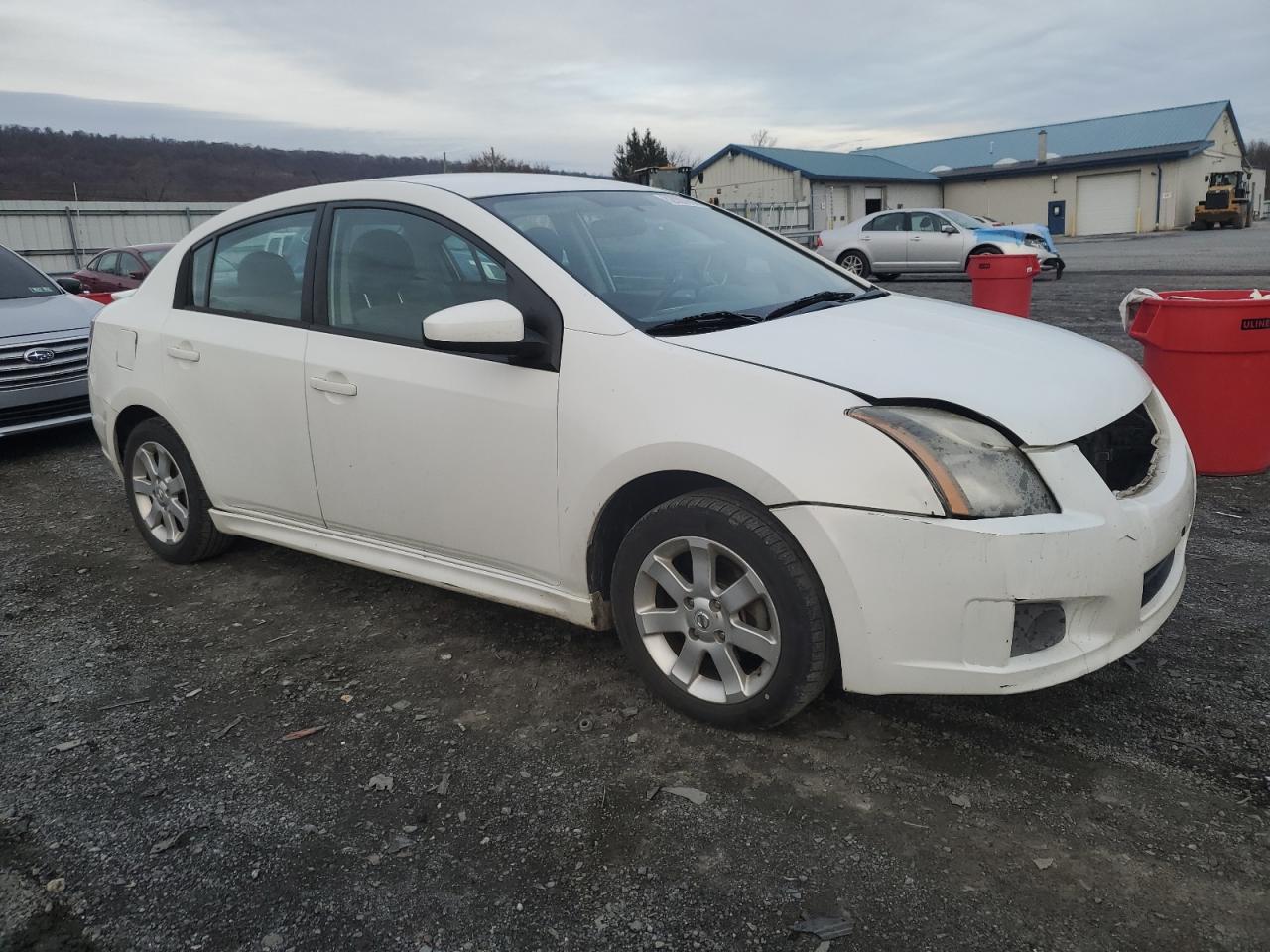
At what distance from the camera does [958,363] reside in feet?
9.18

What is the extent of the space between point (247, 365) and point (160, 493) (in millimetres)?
1100

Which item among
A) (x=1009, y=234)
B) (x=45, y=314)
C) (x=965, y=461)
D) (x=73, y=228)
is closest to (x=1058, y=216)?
(x=1009, y=234)

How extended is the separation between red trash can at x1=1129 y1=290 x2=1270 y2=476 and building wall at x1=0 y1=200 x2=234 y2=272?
2177 cm

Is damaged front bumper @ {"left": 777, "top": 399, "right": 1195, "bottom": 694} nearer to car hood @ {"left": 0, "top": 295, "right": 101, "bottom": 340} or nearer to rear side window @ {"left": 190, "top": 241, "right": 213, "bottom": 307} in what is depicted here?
rear side window @ {"left": 190, "top": 241, "right": 213, "bottom": 307}

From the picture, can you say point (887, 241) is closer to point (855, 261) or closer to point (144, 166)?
point (855, 261)

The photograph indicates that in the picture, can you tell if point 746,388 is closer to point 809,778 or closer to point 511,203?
point 809,778

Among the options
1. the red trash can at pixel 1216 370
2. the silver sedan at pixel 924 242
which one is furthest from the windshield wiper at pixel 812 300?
the silver sedan at pixel 924 242

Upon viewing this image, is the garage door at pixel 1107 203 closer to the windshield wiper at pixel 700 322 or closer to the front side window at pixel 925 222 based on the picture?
the front side window at pixel 925 222

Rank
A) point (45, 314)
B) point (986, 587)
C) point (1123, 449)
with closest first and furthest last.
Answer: point (986, 587) < point (1123, 449) < point (45, 314)

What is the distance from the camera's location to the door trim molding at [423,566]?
3159 mm

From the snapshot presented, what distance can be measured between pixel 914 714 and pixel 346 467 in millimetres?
2169

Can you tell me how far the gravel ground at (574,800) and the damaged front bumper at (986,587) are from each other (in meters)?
0.34

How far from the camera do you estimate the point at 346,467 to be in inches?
142

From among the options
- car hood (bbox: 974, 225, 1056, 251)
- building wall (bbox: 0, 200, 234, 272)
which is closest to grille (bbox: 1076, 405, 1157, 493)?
car hood (bbox: 974, 225, 1056, 251)
